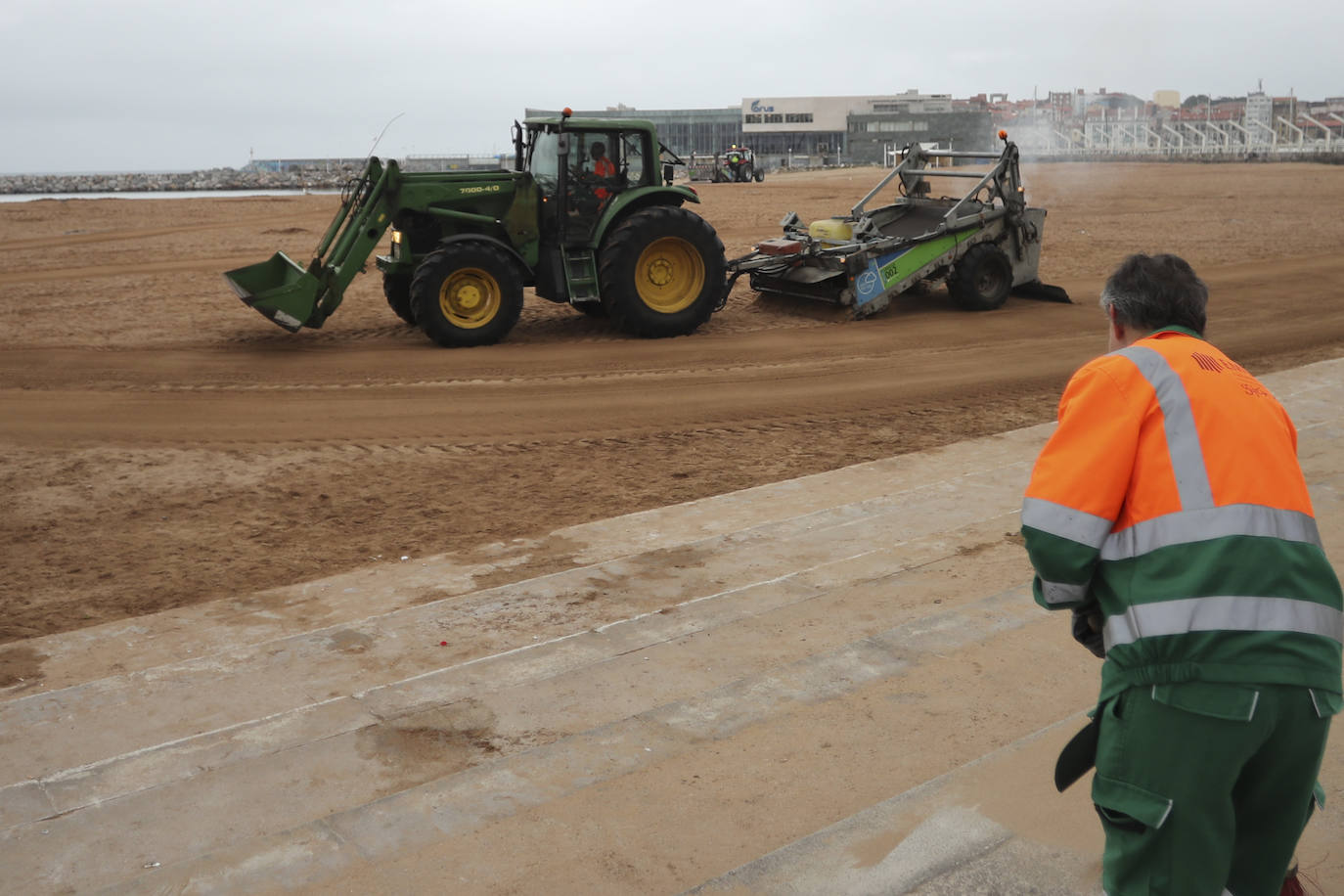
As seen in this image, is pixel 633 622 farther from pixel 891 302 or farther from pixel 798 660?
pixel 891 302

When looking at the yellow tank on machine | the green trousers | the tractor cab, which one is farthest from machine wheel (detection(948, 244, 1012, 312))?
the green trousers

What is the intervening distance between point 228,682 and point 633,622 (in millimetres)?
1690

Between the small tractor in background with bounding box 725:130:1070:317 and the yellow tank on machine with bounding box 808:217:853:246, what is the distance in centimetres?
1

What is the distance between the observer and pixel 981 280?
14391 millimetres

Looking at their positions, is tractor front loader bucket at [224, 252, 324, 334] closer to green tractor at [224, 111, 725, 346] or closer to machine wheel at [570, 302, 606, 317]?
green tractor at [224, 111, 725, 346]

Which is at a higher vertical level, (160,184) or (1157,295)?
→ (160,184)

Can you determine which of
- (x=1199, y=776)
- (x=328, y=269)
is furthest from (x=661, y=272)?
(x=1199, y=776)

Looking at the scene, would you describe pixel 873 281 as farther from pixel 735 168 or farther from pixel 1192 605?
pixel 735 168

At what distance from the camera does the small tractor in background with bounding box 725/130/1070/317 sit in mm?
13523

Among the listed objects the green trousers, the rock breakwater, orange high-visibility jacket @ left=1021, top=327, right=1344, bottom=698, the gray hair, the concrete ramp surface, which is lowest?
the concrete ramp surface

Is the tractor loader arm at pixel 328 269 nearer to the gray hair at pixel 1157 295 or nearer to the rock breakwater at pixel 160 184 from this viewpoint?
the gray hair at pixel 1157 295

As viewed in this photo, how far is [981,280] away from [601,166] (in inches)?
200

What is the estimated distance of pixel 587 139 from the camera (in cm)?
1230

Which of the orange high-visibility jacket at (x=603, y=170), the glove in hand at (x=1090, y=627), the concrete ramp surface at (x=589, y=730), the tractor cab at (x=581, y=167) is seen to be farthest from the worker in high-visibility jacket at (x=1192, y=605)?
the orange high-visibility jacket at (x=603, y=170)
